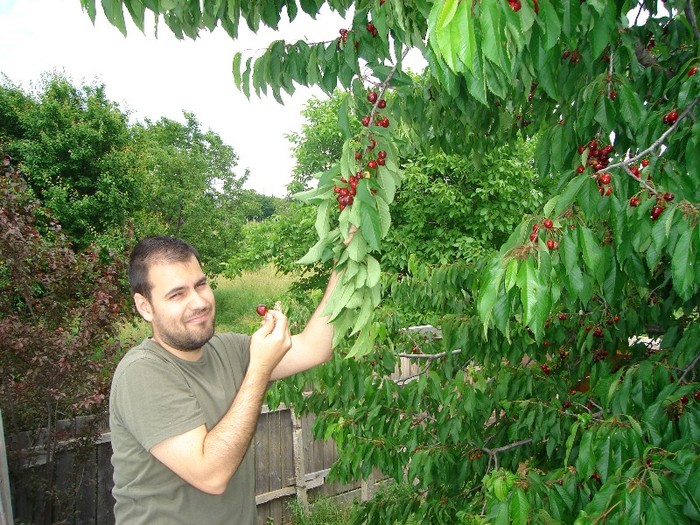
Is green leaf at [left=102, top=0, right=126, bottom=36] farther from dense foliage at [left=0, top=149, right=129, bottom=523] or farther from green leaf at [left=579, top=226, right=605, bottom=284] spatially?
dense foliage at [left=0, top=149, right=129, bottom=523]

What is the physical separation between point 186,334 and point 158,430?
357mm

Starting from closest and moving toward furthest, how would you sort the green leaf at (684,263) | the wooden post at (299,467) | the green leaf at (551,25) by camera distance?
the green leaf at (551,25) < the green leaf at (684,263) < the wooden post at (299,467)

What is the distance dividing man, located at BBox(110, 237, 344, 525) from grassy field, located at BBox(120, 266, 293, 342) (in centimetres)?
1285

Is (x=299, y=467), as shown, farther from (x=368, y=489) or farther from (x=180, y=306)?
(x=180, y=306)

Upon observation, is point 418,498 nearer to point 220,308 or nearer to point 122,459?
point 122,459

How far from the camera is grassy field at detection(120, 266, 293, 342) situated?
15844 millimetres

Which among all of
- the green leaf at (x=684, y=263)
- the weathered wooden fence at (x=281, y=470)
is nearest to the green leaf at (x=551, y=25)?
the green leaf at (x=684, y=263)

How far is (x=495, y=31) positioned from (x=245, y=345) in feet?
5.93

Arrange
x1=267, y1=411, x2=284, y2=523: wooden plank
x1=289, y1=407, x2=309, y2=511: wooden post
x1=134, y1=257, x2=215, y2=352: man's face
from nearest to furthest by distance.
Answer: x1=134, y1=257, x2=215, y2=352: man's face, x1=267, y1=411, x2=284, y2=523: wooden plank, x1=289, y1=407, x2=309, y2=511: wooden post

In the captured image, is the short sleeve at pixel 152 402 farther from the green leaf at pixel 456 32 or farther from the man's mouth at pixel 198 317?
the green leaf at pixel 456 32

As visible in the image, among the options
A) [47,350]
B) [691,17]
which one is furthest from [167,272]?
[47,350]

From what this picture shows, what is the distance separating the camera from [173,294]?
201cm

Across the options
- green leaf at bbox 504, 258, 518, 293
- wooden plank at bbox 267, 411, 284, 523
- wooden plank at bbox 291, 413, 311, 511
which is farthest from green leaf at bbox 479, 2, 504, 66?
wooden plank at bbox 291, 413, 311, 511

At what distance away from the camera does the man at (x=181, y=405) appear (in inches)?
69.5
